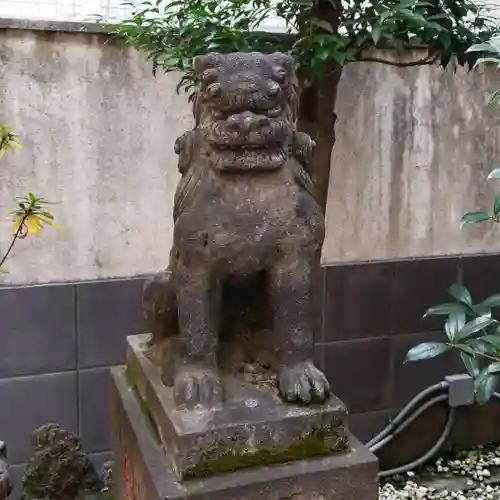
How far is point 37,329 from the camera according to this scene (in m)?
2.29

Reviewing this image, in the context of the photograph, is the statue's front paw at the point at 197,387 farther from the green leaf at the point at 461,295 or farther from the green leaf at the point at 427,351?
the green leaf at the point at 461,295

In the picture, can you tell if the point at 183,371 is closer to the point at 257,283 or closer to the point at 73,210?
the point at 257,283

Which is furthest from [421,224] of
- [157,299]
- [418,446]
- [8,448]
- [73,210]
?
[8,448]

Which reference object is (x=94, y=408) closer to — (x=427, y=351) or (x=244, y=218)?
(x=427, y=351)

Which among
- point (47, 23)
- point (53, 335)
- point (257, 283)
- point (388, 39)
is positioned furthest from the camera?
point (53, 335)

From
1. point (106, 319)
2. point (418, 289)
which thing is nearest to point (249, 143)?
point (106, 319)

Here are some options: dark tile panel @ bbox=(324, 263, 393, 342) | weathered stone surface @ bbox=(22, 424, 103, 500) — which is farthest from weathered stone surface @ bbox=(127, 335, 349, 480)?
dark tile panel @ bbox=(324, 263, 393, 342)

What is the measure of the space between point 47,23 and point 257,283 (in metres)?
1.27

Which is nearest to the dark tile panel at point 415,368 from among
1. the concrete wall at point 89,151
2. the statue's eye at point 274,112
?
the concrete wall at point 89,151

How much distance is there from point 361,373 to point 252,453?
150cm

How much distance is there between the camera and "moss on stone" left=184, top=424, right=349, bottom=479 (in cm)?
121

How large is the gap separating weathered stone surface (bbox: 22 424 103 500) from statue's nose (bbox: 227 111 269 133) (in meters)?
1.18

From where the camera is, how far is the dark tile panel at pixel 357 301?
8.42 ft

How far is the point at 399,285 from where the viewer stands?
2641mm
